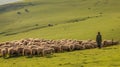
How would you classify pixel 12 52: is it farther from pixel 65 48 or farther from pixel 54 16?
pixel 54 16

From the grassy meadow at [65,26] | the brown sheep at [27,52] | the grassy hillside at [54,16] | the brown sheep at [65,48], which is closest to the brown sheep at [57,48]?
the brown sheep at [65,48]

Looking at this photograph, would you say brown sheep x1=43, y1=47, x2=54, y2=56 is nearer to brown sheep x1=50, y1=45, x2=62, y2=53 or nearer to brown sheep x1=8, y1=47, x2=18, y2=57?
brown sheep x1=50, y1=45, x2=62, y2=53

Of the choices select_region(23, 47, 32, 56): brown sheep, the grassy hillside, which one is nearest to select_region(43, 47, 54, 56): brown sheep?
select_region(23, 47, 32, 56): brown sheep

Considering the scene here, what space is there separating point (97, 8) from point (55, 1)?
3356 cm

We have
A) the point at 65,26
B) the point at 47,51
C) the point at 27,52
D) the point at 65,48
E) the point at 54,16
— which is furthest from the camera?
the point at 54,16

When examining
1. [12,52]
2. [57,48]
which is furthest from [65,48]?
[12,52]

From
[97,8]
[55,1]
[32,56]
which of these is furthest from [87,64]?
[55,1]

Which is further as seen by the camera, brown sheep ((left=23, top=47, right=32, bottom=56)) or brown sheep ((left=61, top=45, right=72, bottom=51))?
brown sheep ((left=61, top=45, right=72, bottom=51))

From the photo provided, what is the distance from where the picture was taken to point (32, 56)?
117 feet

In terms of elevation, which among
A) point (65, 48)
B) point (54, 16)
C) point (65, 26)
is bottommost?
point (65, 48)

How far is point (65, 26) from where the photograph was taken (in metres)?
76.1

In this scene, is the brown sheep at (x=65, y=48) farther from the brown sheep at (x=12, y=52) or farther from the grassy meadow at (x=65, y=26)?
the brown sheep at (x=12, y=52)

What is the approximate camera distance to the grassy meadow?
98.3ft

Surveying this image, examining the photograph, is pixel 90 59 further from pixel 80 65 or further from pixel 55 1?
pixel 55 1
